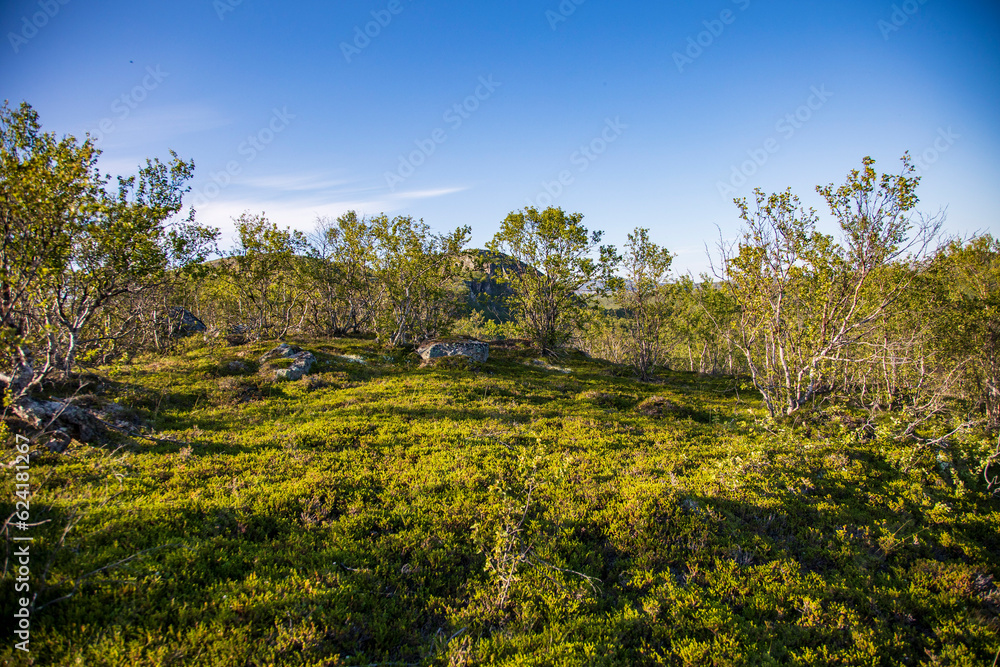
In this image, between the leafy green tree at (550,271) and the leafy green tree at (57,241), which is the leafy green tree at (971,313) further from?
the leafy green tree at (57,241)

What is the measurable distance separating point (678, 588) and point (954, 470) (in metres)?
12.5

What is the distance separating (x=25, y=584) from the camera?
532cm

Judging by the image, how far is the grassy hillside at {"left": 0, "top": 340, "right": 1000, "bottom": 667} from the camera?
18.4 ft

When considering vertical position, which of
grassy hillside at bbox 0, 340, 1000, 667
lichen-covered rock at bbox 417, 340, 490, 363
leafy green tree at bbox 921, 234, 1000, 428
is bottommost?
grassy hillside at bbox 0, 340, 1000, 667

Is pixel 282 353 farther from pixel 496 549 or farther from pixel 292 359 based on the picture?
pixel 496 549

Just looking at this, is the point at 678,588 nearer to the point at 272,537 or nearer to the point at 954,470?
the point at 272,537

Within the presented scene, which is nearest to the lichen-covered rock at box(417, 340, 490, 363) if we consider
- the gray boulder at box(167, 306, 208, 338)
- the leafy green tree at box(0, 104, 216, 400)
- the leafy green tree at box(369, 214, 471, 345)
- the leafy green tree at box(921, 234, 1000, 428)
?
the leafy green tree at box(369, 214, 471, 345)

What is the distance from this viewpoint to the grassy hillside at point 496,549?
18.4ft

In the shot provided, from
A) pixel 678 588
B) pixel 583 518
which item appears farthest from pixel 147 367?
pixel 678 588

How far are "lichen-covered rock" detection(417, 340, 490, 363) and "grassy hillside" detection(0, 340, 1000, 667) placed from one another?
43.9 feet

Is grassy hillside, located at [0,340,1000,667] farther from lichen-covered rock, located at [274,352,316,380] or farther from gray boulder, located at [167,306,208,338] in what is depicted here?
gray boulder, located at [167,306,208,338]

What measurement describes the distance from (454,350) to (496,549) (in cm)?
2233

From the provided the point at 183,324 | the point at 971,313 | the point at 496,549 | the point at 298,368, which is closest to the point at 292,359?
the point at 298,368

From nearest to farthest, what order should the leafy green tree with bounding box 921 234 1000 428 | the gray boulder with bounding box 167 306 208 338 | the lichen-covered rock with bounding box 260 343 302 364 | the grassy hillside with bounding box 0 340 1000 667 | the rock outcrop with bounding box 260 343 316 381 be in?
the grassy hillside with bounding box 0 340 1000 667 < the leafy green tree with bounding box 921 234 1000 428 < the rock outcrop with bounding box 260 343 316 381 < the lichen-covered rock with bounding box 260 343 302 364 < the gray boulder with bounding box 167 306 208 338
